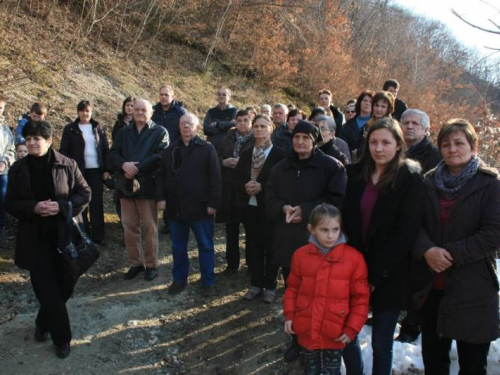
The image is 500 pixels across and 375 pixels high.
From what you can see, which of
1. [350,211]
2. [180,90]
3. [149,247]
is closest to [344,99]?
[180,90]

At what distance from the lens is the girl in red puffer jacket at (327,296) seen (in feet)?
9.30

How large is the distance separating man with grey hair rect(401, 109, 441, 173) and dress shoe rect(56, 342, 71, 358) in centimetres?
372

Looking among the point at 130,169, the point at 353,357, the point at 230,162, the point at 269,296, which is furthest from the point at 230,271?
the point at 353,357

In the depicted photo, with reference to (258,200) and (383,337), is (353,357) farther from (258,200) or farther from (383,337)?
(258,200)

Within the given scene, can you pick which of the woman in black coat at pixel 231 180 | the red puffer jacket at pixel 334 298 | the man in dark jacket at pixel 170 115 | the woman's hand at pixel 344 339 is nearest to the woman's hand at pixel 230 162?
the woman in black coat at pixel 231 180

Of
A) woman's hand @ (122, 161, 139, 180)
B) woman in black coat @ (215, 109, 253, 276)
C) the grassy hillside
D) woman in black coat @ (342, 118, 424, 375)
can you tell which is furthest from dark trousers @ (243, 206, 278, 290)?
the grassy hillside

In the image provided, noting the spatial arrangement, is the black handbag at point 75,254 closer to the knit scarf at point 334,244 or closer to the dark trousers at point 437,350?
the knit scarf at point 334,244

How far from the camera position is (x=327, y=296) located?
284 cm

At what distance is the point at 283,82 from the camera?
16.2m

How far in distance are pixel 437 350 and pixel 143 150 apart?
3926mm

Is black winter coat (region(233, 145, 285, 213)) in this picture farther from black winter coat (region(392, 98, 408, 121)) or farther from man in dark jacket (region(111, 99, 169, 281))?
black winter coat (region(392, 98, 408, 121))

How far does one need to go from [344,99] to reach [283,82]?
3429 mm

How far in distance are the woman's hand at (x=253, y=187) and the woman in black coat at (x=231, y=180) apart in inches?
32.4

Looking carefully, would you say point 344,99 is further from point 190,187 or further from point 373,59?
point 190,187
